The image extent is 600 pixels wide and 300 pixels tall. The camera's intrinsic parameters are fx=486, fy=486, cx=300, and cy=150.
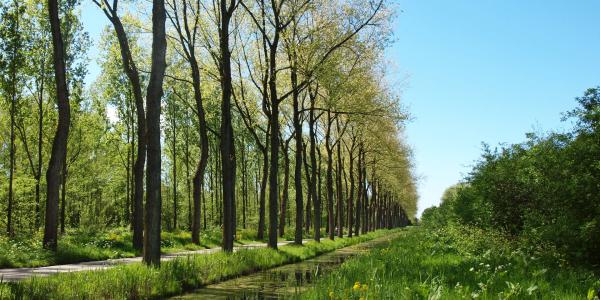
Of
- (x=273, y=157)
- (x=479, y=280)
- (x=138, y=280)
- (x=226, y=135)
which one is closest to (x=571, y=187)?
(x=479, y=280)

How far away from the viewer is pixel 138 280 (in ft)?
35.0

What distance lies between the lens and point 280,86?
98.8 ft

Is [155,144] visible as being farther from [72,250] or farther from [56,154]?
[72,250]

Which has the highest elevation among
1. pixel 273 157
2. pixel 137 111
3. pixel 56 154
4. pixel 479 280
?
pixel 137 111

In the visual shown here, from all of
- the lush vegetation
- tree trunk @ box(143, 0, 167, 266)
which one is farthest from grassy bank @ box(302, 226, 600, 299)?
tree trunk @ box(143, 0, 167, 266)

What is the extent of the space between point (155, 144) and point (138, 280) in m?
4.14

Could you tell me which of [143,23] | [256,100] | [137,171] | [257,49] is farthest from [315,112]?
[137,171]

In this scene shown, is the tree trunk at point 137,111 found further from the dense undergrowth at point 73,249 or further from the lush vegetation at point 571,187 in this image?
the lush vegetation at point 571,187

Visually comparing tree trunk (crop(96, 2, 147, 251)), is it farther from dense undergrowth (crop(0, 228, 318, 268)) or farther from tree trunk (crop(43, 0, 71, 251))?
tree trunk (crop(43, 0, 71, 251))

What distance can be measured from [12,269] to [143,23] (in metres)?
12.8

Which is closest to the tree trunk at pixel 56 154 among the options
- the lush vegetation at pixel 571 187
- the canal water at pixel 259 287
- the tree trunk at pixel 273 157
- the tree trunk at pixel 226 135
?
the tree trunk at pixel 226 135

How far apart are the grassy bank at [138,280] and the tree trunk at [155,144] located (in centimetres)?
94

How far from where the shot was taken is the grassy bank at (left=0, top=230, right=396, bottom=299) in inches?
341

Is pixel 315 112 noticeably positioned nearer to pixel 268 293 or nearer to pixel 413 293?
pixel 268 293
